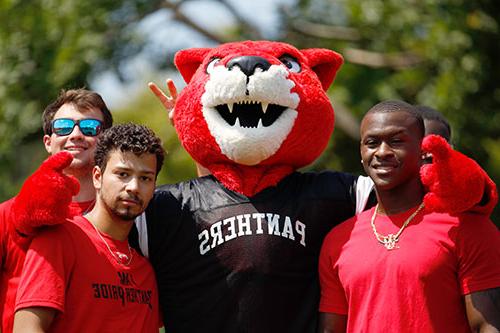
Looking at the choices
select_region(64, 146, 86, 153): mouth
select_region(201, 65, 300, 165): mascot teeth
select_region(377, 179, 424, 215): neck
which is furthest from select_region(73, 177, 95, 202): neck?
select_region(377, 179, 424, 215): neck

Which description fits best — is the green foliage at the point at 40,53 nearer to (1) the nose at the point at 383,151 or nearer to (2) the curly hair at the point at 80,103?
(2) the curly hair at the point at 80,103

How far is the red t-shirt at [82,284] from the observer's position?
432 centimetres

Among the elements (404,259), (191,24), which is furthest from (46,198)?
(191,24)

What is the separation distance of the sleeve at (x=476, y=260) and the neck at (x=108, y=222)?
5.21 ft

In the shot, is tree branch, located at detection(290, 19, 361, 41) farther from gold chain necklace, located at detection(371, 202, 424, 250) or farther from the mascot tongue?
gold chain necklace, located at detection(371, 202, 424, 250)

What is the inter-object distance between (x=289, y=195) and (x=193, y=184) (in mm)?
534

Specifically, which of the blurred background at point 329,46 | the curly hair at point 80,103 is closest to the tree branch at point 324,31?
the blurred background at point 329,46

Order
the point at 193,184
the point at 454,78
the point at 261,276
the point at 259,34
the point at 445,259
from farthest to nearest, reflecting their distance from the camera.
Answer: the point at 259,34, the point at 454,78, the point at 193,184, the point at 261,276, the point at 445,259

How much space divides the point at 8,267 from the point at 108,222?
529 mm

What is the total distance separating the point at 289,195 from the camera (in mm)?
5008

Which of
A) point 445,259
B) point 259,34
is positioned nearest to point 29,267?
point 445,259

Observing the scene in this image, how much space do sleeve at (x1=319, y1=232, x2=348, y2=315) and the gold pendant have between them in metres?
0.28

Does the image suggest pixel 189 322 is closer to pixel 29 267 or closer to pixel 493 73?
pixel 29 267

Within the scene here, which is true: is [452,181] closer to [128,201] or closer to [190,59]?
[128,201]
